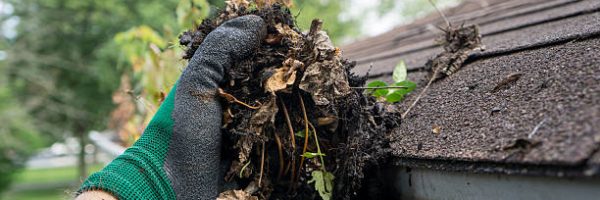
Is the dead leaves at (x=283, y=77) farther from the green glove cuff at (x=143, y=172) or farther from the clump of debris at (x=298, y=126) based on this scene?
the green glove cuff at (x=143, y=172)

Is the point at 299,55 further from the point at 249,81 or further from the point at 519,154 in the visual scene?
the point at 519,154

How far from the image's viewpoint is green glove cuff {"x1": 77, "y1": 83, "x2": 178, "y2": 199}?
36.3 inches

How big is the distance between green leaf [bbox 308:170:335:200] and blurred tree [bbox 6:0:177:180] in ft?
34.2

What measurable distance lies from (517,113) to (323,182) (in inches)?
15.6

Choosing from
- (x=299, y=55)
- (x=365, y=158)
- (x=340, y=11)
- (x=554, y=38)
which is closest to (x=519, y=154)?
(x=365, y=158)

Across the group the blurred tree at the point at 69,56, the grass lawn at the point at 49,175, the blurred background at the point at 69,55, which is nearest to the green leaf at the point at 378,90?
the blurred background at the point at 69,55

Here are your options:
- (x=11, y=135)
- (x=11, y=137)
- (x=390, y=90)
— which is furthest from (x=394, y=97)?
(x=11, y=135)

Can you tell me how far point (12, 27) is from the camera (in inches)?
493

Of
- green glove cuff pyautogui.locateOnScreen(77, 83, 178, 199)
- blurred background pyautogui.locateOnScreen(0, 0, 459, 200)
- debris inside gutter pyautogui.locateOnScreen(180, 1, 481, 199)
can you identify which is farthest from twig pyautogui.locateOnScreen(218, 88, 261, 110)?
blurred background pyautogui.locateOnScreen(0, 0, 459, 200)

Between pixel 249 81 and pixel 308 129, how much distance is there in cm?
16

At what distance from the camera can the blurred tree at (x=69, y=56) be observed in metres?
11.7

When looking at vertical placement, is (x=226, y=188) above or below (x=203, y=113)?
below

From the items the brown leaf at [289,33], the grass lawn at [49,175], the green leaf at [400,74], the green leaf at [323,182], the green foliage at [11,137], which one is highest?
the grass lawn at [49,175]

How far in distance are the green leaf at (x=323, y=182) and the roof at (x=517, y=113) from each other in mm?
147
